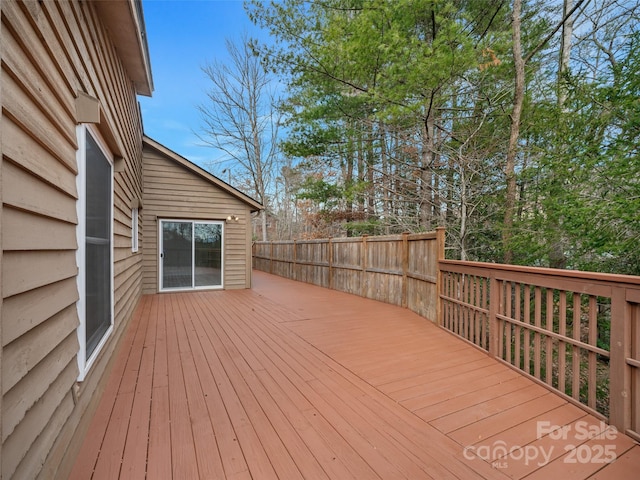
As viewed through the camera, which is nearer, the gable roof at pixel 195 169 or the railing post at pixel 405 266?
the railing post at pixel 405 266

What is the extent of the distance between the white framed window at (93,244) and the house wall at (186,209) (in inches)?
170

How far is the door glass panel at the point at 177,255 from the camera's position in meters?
7.20

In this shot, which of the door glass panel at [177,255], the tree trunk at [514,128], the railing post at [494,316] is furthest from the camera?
the door glass panel at [177,255]

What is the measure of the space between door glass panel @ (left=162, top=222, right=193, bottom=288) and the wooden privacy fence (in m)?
3.55

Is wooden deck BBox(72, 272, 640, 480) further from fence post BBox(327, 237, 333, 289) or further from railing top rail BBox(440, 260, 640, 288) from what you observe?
fence post BBox(327, 237, 333, 289)

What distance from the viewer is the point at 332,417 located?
2102mm

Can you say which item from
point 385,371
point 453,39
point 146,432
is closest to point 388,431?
point 385,371

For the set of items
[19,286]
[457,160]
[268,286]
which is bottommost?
[268,286]

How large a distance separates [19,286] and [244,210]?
7.01 m

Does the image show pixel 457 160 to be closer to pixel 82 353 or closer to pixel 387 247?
pixel 387 247

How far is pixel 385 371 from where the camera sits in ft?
9.48

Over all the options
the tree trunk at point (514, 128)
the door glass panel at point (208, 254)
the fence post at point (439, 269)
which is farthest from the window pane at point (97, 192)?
the tree trunk at point (514, 128)

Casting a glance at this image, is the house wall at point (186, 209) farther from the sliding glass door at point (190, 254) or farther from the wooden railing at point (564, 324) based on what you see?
the wooden railing at point (564, 324)

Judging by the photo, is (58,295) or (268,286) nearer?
(58,295)
